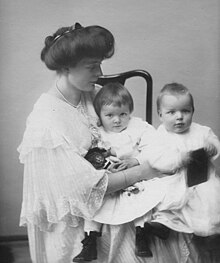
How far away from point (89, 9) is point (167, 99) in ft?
1.45

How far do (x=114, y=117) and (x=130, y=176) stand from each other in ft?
0.77

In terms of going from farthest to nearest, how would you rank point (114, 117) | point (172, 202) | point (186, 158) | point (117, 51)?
point (117, 51), point (114, 117), point (186, 158), point (172, 202)

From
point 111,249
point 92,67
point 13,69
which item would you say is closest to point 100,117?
point 92,67

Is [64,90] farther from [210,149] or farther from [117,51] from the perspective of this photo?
[210,149]

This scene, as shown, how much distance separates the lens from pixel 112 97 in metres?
1.44

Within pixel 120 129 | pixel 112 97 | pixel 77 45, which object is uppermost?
pixel 77 45

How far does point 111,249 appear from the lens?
129 centimetres

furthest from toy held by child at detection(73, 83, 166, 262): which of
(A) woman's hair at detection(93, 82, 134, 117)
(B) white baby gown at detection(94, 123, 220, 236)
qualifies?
(B) white baby gown at detection(94, 123, 220, 236)

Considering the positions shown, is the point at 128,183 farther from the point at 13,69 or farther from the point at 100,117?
the point at 13,69

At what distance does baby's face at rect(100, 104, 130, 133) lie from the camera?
56.6 inches

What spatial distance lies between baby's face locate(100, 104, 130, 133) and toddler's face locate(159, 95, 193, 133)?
13 centimetres

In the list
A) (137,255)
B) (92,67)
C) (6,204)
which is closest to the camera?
(137,255)

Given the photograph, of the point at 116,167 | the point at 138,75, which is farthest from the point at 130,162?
the point at 138,75

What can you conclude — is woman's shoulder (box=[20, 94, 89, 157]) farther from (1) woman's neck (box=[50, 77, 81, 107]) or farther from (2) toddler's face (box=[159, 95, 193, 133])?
(2) toddler's face (box=[159, 95, 193, 133])
